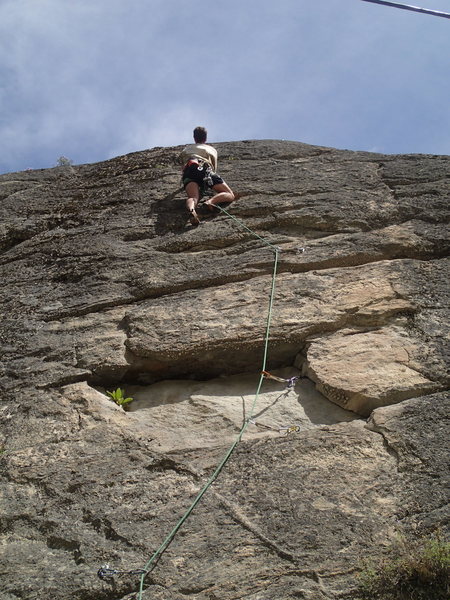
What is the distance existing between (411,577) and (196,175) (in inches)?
211

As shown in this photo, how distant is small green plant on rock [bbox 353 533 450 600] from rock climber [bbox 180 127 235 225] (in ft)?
14.7

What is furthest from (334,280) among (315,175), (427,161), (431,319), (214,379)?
(427,161)

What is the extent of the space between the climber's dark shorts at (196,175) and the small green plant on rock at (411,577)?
16.8 ft

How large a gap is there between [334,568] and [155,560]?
4.12 feet

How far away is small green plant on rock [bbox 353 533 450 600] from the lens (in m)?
3.70

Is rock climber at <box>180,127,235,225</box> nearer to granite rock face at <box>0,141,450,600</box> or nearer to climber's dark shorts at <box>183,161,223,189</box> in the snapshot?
climber's dark shorts at <box>183,161,223,189</box>

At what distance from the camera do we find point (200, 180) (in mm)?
7527

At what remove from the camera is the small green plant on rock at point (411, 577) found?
370cm

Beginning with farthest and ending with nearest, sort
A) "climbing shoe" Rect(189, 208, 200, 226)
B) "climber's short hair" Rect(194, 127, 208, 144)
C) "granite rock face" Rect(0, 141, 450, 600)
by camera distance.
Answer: "climber's short hair" Rect(194, 127, 208, 144) < "climbing shoe" Rect(189, 208, 200, 226) < "granite rock face" Rect(0, 141, 450, 600)

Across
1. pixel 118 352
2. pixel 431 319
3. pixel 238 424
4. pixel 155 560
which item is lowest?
pixel 155 560

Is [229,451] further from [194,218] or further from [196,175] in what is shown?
[196,175]

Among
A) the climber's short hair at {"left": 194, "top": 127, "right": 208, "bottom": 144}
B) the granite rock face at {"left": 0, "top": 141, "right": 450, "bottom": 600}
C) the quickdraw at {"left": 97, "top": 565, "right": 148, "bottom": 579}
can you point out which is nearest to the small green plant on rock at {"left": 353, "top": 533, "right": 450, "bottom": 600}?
the granite rock face at {"left": 0, "top": 141, "right": 450, "bottom": 600}

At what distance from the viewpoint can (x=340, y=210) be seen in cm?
698

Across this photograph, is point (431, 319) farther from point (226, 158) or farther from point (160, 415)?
point (226, 158)
